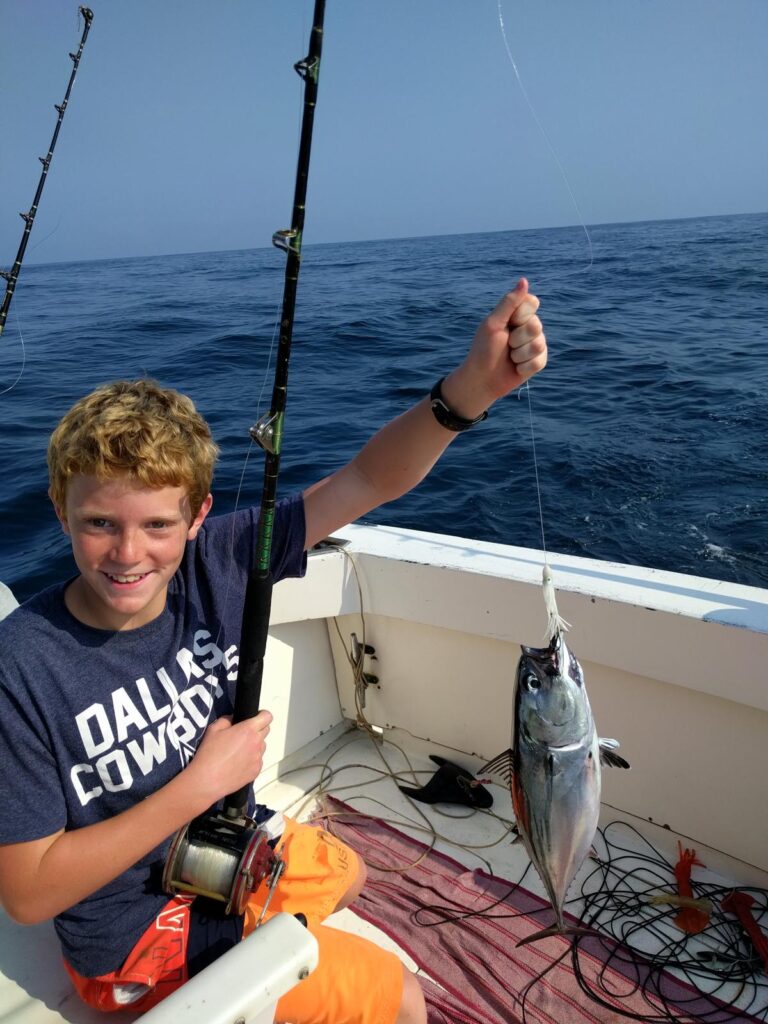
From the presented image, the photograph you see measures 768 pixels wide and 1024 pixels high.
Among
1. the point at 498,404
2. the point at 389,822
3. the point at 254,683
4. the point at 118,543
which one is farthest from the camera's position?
the point at 498,404

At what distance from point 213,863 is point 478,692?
5.23 feet

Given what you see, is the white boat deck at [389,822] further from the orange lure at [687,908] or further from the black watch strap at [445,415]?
the black watch strap at [445,415]

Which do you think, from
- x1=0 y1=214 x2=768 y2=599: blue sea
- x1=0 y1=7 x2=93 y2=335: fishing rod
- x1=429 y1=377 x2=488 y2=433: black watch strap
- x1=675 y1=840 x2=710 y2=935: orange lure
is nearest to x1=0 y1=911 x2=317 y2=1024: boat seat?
x1=429 y1=377 x2=488 y2=433: black watch strap

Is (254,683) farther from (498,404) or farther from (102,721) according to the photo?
(498,404)

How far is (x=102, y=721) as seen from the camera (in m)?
1.58

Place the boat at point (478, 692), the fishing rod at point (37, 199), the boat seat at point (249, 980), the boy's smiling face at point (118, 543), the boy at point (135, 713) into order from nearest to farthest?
the boat seat at point (249, 980) → the boy at point (135, 713) → the boy's smiling face at point (118, 543) → the boat at point (478, 692) → the fishing rod at point (37, 199)

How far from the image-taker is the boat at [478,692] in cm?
230

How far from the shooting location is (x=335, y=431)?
795 centimetres

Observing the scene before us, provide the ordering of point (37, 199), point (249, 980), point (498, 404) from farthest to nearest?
1. point (498, 404)
2. point (37, 199)
3. point (249, 980)

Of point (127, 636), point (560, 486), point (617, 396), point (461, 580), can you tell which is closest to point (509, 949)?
point (461, 580)

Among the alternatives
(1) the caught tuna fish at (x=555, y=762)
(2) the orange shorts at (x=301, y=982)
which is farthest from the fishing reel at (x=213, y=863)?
(1) the caught tuna fish at (x=555, y=762)

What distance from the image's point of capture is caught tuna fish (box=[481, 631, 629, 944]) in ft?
5.22

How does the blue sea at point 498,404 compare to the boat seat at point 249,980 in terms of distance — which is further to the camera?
the blue sea at point 498,404

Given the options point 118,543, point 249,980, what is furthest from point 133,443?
point 249,980
